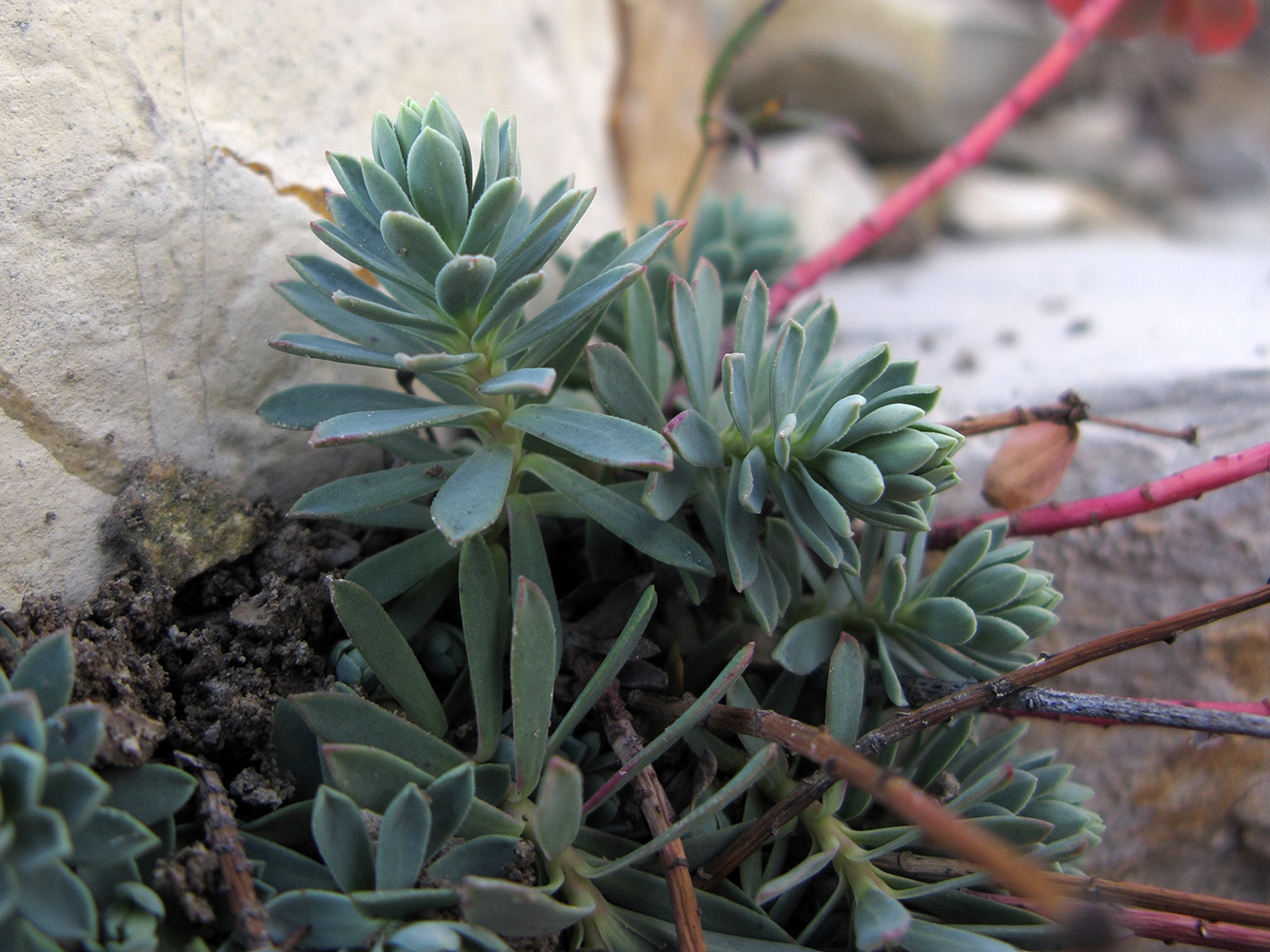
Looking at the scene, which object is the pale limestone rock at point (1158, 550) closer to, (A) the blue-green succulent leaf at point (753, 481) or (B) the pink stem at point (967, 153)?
(B) the pink stem at point (967, 153)

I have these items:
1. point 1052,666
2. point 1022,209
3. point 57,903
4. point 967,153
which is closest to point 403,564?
point 57,903

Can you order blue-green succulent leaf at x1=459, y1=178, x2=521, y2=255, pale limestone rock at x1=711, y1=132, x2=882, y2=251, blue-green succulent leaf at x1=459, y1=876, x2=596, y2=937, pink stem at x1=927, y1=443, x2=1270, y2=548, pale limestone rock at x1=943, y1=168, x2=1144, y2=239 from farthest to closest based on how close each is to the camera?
pale limestone rock at x1=943, y1=168, x2=1144, y2=239 < pale limestone rock at x1=711, y1=132, x2=882, y2=251 < pink stem at x1=927, y1=443, x2=1270, y2=548 < blue-green succulent leaf at x1=459, y1=178, x2=521, y2=255 < blue-green succulent leaf at x1=459, y1=876, x2=596, y2=937

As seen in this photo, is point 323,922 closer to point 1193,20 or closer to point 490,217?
point 490,217

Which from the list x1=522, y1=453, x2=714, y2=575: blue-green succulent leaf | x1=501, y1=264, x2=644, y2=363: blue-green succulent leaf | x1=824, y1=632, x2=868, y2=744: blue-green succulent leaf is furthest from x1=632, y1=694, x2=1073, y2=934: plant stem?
x1=501, y1=264, x2=644, y2=363: blue-green succulent leaf

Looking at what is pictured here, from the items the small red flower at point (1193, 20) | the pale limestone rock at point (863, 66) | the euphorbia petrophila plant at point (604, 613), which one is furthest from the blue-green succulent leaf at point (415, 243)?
the pale limestone rock at point (863, 66)

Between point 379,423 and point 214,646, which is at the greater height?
point 379,423

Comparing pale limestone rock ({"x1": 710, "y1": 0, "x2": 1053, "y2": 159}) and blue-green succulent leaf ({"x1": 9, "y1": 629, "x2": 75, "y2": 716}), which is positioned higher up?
pale limestone rock ({"x1": 710, "y1": 0, "x2": 1053, "y2": 159})

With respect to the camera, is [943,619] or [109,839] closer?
[109,839]

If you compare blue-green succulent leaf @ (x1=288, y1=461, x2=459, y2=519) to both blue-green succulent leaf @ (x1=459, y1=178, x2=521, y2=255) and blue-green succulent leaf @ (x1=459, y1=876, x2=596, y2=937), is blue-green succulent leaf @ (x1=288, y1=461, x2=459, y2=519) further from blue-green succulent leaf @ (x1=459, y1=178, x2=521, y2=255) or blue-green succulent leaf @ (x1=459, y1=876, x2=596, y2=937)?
blue-green succulent leaf @ (x1=459, y1=876, x2=596, y2=937)
